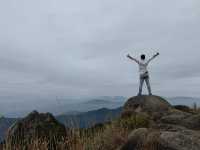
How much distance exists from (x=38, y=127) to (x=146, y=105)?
25.6 ft

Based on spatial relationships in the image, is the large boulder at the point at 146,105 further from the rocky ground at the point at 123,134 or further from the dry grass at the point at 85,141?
the dry grass at the point at 85,141

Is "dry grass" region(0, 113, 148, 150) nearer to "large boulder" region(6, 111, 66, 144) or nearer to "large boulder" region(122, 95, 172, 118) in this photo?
"large boulder" region(6, 111, 66, 144)

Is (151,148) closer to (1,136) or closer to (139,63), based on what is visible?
(1,136)

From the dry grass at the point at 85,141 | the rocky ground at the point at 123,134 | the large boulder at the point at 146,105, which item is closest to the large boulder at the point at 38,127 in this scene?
the rocky ground at the point at 123,134

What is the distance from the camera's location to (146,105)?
20641 millimetres

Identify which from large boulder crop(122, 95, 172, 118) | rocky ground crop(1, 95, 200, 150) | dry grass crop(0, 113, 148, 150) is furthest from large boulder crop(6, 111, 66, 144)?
large boulder crop(122, 95, 172, 118)

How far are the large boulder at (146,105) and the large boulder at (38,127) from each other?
19.3ft

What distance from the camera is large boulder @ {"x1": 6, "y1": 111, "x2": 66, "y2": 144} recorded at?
14055mm

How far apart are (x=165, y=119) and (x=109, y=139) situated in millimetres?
4618

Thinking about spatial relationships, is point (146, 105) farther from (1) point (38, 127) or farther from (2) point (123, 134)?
(2) point (123, 134)

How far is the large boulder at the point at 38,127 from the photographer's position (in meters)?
14.1

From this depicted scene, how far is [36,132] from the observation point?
1395cm

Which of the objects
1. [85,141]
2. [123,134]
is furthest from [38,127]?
[85,141]

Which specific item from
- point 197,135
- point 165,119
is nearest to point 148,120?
point 165,119
